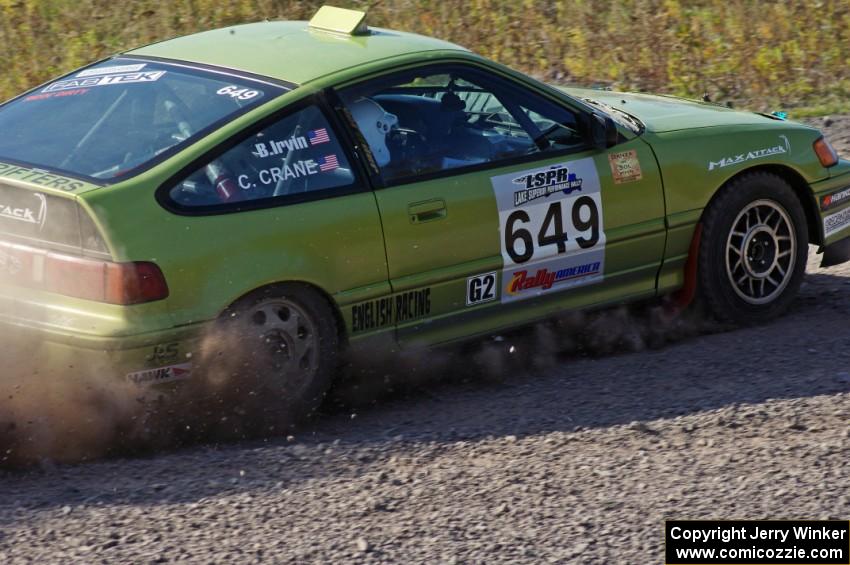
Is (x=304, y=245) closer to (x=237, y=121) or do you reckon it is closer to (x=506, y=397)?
(x=237, y=121)

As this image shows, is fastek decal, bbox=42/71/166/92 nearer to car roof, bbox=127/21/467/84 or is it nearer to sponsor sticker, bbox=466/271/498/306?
car roof, bbox=127/21/467/84

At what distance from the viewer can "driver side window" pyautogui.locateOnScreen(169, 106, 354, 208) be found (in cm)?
471


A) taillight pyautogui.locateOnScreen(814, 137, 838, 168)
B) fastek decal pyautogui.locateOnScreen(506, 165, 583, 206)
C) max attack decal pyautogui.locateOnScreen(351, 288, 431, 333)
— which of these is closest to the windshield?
max attack decal pyautogui.locateOnScreen(351, 288, 431, 333)

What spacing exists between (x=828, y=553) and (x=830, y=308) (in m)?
2.92

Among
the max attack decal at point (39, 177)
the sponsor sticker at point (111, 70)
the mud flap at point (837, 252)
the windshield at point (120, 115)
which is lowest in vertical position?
the mud flap at point (837, 252)

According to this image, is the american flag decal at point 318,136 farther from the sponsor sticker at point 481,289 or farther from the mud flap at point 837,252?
the mud flap at point 837,252

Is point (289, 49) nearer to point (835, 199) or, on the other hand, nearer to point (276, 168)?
point (276, 168)

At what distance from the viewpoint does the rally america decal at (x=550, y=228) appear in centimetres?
542

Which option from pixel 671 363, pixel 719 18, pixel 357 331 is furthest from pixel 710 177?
pixel 719 18

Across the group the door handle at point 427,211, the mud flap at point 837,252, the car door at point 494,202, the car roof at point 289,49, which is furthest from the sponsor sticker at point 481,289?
the mud flap at point 837,252

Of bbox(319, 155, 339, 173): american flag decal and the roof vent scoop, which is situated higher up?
the roof vent scoop

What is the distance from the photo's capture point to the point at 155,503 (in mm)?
4250

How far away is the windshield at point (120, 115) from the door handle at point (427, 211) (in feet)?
2.41

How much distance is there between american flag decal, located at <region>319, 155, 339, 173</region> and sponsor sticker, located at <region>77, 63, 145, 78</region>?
1.06m
